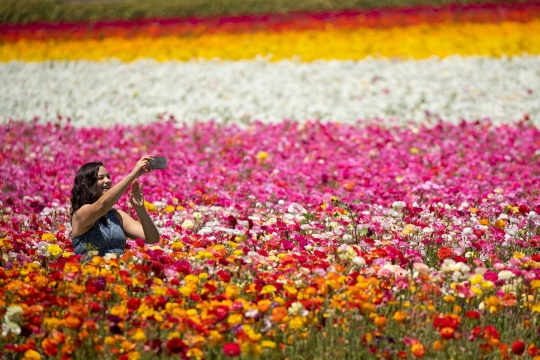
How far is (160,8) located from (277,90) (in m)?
9.18

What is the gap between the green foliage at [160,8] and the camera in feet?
58.7

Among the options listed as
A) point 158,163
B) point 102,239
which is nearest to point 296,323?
point 158,163

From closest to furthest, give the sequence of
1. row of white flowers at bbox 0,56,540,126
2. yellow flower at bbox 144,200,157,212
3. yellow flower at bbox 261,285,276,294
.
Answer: yellow flower at bbox 261,285,276,294
yellow flower at bbox 144,200,157,212
row of white flowers at bbox 0,56,540,126

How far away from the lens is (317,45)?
14.4m

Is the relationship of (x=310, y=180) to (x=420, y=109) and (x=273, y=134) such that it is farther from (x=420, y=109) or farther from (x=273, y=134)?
(x=420, y=109)

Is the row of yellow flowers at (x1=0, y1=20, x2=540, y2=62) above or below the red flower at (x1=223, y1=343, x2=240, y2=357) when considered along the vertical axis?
above

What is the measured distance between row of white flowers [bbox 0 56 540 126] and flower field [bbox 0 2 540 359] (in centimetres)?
7

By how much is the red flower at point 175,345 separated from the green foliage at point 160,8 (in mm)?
15911

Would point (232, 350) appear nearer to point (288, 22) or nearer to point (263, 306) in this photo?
point (263, 306)

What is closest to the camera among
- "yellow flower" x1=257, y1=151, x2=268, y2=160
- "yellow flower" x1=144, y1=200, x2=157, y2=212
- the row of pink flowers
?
"yellow flower" x1=144, y1=200, x2=157, y2=212

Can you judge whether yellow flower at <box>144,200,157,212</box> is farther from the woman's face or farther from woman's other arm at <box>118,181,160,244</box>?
the woman's face

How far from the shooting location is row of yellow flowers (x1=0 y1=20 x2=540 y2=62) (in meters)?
13.7

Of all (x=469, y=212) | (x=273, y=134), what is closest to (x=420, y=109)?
(x=273, y=134)

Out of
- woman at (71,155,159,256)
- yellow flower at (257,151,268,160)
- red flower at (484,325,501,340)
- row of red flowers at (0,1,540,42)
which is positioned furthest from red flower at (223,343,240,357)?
row of red flowers at (0,1,540,42)
